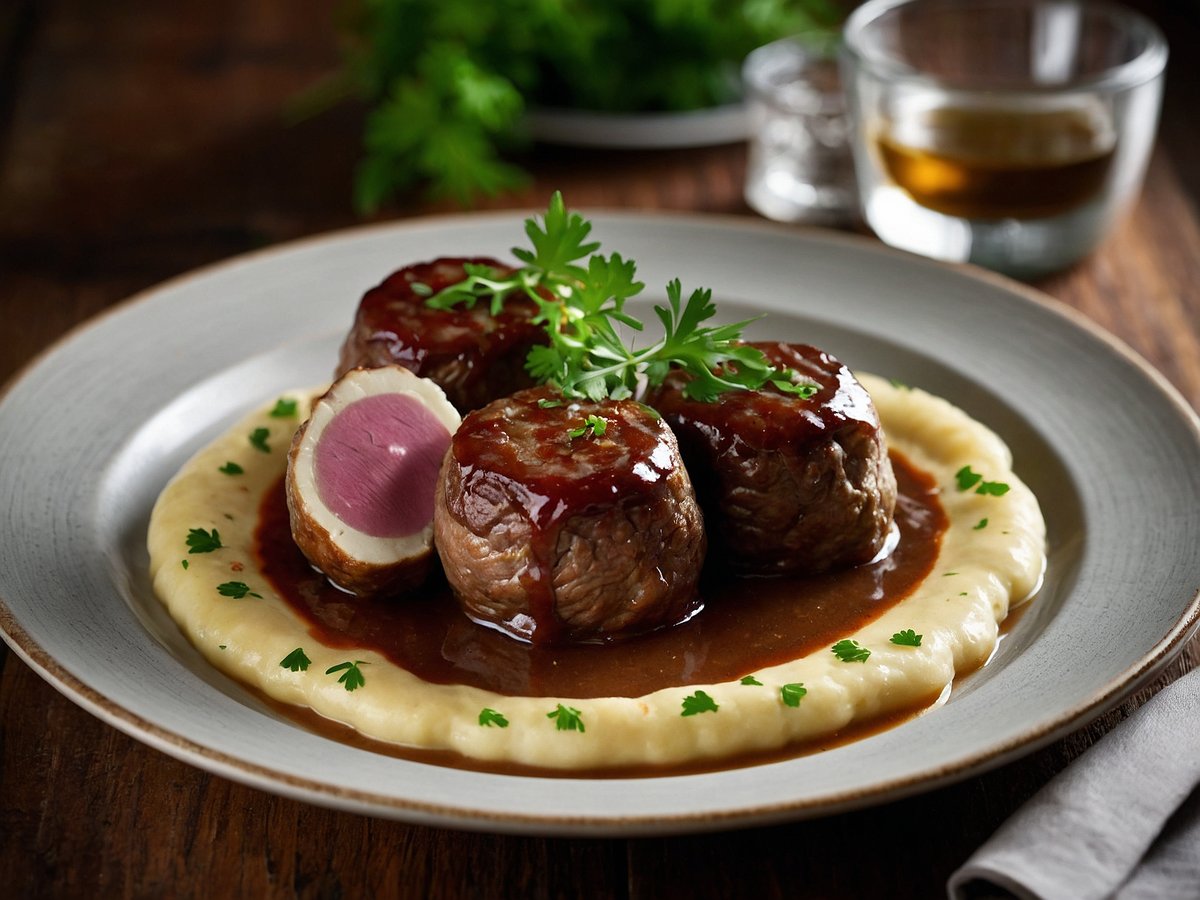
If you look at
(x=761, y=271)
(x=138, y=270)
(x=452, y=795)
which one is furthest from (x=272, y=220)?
(x=452, y=795)

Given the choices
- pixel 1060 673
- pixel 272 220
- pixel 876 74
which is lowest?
pixel 272 220

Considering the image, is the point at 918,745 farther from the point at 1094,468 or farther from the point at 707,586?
the point at 1094,468

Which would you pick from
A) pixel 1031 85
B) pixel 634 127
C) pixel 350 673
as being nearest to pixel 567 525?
pixel 350 673

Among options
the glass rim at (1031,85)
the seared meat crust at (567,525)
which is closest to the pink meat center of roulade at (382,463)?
the seared meat crust at (567,525)

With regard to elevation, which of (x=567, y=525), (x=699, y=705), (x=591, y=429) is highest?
(x=591, y=429)

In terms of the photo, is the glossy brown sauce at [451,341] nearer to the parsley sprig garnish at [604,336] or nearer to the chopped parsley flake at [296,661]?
the parsley sprig garnish at [604,336]

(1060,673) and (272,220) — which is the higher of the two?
(1060,673)

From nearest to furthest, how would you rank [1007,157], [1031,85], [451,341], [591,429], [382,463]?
[591,429]
[382,463]
[451,341]
[1007,157]
[1031,85]

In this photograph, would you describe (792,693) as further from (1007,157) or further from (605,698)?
(1007,157)
